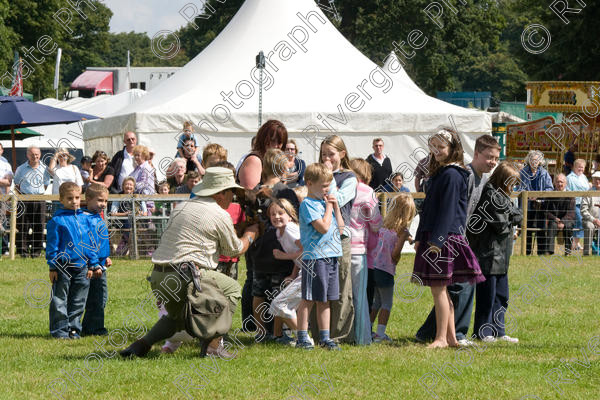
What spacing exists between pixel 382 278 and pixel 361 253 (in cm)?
57

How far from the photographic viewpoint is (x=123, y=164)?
15.4m

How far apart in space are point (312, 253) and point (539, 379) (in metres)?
1.99

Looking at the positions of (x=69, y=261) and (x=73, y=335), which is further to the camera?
(x=73, y=335)

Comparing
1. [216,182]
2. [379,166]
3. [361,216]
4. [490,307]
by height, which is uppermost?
[379,166]

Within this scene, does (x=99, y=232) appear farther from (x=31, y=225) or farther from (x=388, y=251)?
(x=31, y=225)

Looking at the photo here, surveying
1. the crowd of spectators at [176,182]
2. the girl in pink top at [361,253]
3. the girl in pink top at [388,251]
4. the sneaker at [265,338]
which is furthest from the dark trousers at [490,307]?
the crowd of spectators at [176,182]

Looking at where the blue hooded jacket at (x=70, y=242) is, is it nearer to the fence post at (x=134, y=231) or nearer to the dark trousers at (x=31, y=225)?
the fence post at (x=134, y=231)

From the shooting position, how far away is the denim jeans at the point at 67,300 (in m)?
8.34

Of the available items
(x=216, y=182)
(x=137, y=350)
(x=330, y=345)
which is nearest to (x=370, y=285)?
(x=330, y=345)

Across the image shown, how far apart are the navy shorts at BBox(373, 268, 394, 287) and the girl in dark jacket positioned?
79cm

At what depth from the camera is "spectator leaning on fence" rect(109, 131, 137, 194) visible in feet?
50.0

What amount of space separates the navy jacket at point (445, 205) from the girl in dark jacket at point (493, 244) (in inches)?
20.5

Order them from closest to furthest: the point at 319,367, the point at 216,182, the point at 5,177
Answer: the point at 319,367 < the point at 216,182 < the point at 5,177

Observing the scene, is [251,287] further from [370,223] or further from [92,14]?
[92,14]
